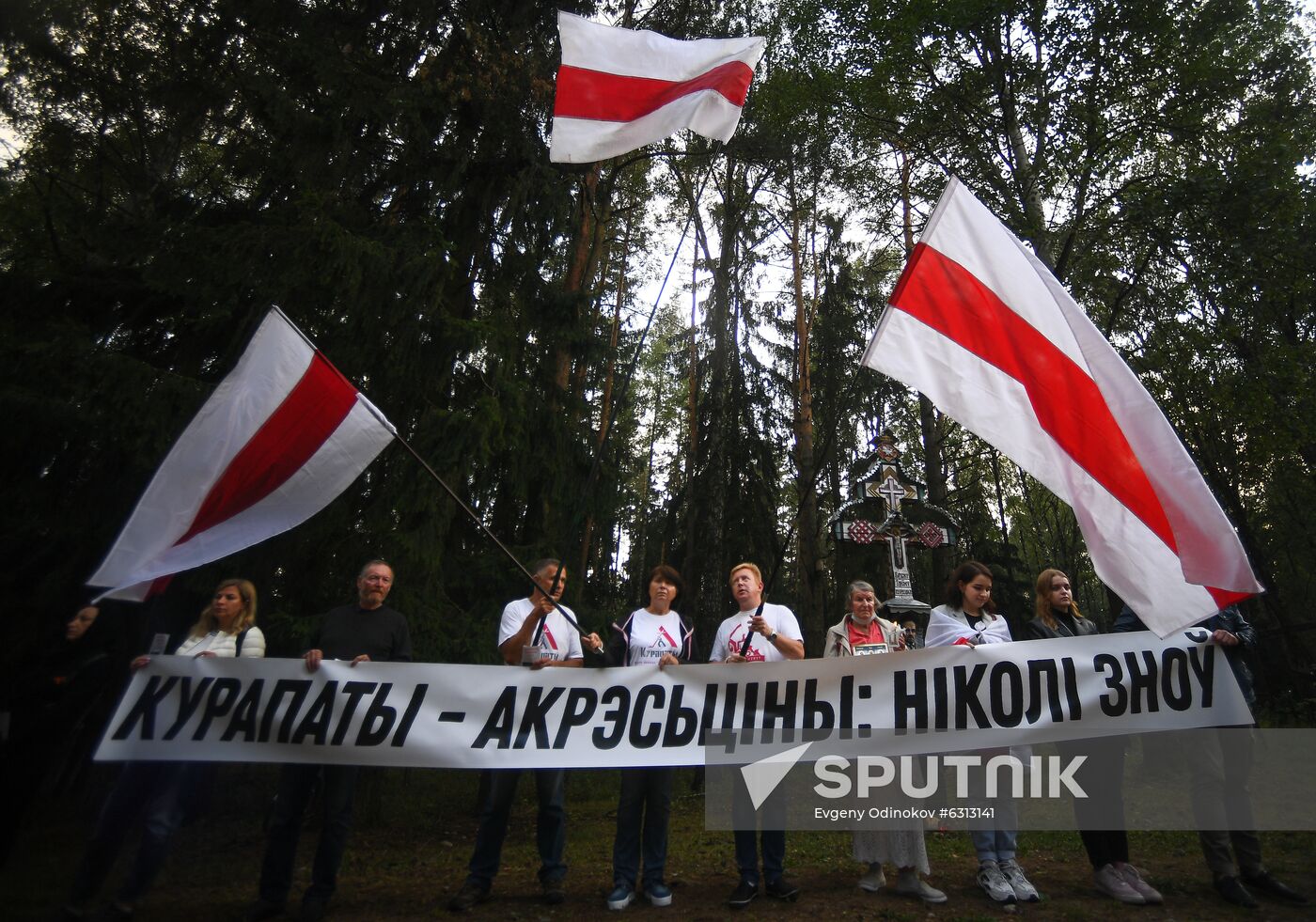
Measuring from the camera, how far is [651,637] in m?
4.69

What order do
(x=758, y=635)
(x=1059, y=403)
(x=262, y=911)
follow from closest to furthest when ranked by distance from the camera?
(x=262, y=911) < (x=1059, y=403) < (x=758, y=635)

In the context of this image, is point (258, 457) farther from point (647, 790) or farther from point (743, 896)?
point (743, 896)

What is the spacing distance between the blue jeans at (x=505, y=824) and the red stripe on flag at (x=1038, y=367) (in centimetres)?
321

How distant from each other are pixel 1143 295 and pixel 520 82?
1088 cm

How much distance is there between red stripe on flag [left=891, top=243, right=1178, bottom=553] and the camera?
154 inches

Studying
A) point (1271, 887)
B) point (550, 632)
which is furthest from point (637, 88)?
point (1271, 887)

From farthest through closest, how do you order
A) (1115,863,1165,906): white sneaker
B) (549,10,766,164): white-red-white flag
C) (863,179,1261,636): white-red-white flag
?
(549,10,766,164): white-red-white flag
(1115,863,1165,906): white sneaker
(863,179,1261,636): white-red-white flag

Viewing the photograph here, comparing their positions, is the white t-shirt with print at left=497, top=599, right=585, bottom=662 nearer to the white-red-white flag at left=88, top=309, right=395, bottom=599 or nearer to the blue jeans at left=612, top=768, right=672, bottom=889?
the blue jeans at left=612, top=768, right=672, bottom=889

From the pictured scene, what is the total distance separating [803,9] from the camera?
13609 mm

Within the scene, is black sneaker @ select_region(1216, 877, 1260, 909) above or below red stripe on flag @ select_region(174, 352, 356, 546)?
below

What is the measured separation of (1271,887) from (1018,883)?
1.26 meters

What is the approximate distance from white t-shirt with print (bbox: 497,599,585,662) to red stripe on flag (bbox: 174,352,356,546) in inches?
57.3

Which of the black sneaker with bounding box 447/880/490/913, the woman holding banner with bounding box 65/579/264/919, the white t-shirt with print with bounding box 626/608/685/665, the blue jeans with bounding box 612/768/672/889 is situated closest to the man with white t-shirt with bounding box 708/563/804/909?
the white t-shirt with print with bounding box 626/608/685/665

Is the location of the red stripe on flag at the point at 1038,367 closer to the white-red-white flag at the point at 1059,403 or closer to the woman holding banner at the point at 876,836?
the white-red-white flag at the point at 1059,403
